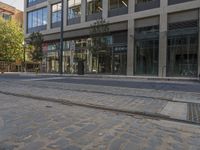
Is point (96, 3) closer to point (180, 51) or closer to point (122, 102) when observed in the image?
point (180, 51)

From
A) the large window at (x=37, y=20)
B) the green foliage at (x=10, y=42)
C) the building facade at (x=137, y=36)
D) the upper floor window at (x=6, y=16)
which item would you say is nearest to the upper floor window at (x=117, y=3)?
the building facade at (x=137, y=36)

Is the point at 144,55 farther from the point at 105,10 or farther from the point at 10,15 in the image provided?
the point at 10,15

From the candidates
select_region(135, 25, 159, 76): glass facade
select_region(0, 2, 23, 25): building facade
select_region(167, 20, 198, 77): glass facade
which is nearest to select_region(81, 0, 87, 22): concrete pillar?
select_region(135, 25, 159, 76): glass facade

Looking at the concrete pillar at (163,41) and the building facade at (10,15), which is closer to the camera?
the concrete pillar at (163,41)

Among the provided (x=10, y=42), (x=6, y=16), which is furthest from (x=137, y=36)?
(x=6, y=16)

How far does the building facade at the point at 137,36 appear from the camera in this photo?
2569 centimetres

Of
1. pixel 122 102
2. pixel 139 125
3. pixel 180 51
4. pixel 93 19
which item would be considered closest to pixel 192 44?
pixel 180 51

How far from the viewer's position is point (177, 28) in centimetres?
2627

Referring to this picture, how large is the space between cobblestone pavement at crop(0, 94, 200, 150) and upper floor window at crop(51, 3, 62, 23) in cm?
3367

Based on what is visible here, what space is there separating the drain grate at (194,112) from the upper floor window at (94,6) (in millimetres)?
26028

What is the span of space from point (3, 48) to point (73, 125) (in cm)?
5018

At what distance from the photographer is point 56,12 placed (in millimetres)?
40125

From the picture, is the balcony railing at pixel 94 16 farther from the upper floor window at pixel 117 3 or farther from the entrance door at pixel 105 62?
the entrance door at pixel 105 62

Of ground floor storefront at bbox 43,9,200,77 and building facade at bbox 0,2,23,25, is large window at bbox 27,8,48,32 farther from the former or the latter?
building facade at bbox 0,2,23,25
